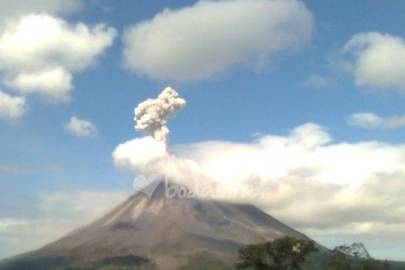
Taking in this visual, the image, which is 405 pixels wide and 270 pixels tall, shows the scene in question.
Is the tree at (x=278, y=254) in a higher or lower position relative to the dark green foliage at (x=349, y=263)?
higher

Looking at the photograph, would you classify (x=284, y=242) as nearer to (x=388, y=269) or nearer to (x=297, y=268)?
(x=297, y=268)

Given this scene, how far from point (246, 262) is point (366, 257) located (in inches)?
700

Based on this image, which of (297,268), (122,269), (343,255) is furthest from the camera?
(122,269)

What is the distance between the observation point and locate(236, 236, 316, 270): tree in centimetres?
8256

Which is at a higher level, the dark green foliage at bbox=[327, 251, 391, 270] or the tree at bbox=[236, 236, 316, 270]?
the tree at bbox=[236, 236, 316, 270]

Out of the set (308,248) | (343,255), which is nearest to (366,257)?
(343,255)

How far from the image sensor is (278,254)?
83.3 m

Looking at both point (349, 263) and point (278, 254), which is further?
point (278, 254)

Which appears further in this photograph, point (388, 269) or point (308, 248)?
point (308, 248)

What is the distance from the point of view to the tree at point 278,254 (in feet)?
271

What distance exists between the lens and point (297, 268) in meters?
82.9

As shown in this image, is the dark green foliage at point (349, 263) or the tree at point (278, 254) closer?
the dark green foliage at point (349, 263)

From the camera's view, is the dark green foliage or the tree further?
the tree

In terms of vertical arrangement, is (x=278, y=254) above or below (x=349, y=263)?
above
